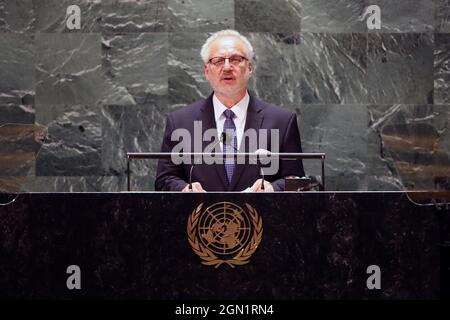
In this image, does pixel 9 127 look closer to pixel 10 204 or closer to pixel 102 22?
pixel 102 22

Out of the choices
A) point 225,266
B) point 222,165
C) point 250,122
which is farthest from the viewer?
point 250,122

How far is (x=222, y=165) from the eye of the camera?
529 centimetres

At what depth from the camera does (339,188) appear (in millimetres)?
7379

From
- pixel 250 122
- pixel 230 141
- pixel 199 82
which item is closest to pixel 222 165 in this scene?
pixel 230 141

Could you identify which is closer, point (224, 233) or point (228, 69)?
point (224, 233)

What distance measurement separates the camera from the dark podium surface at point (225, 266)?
3.95 m

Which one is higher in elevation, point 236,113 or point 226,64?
point 226,64

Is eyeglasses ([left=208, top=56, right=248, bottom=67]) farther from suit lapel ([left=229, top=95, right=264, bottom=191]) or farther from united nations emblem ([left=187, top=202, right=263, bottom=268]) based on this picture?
united nations emblem ([left=187, top=202, right=263, bottom=268])

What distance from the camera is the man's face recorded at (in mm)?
5672

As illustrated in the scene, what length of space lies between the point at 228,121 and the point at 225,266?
1860 mm

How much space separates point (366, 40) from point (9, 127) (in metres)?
3.19

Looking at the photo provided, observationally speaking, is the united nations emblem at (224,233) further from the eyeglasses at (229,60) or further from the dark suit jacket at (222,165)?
the eyeglasses at (229,60)

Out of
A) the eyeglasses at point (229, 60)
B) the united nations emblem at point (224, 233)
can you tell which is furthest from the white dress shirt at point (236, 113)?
the united nations emblem at point (224, 233)

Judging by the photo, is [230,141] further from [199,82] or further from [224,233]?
[199,82]
